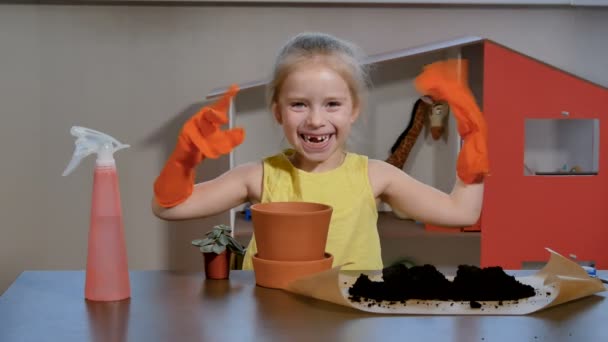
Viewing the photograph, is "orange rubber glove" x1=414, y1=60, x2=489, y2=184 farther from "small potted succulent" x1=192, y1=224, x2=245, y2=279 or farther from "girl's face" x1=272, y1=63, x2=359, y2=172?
"small potted succulent" x1=192, y1=224, x2=245, y2=279

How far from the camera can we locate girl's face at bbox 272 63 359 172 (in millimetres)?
1230

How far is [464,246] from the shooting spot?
2416 mm

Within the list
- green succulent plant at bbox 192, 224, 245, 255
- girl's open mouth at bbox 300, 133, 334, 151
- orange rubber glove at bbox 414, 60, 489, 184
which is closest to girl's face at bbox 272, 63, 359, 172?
girl's open mouth at bbox 300, 133, 334, 151

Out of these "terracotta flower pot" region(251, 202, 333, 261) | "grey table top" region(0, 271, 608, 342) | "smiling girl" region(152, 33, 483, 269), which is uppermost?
"smiling girl" region(152, 33, 483, 269)

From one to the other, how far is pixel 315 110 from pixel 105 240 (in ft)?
1.43

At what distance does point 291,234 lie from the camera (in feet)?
3.15

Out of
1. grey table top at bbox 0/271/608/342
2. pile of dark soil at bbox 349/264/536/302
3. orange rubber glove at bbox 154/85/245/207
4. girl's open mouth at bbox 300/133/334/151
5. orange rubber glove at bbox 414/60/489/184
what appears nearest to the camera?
grey table top at bbox 0/271/608/342

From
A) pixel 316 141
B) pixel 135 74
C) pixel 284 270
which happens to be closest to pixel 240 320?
pixel 284 270

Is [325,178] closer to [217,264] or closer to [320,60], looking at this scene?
[320,60]

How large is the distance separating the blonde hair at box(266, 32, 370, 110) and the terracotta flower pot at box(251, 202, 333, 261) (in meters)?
0.34

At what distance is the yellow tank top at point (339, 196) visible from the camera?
1.31 m

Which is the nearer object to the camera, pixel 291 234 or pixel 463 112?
pixel 291 234

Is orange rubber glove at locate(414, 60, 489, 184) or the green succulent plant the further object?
orange rubber glove at locate(414, 60, 489, 184)

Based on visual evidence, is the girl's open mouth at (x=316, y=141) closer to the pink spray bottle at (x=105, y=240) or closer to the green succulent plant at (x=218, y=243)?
the green succulent plant at (x=218, y=243)
